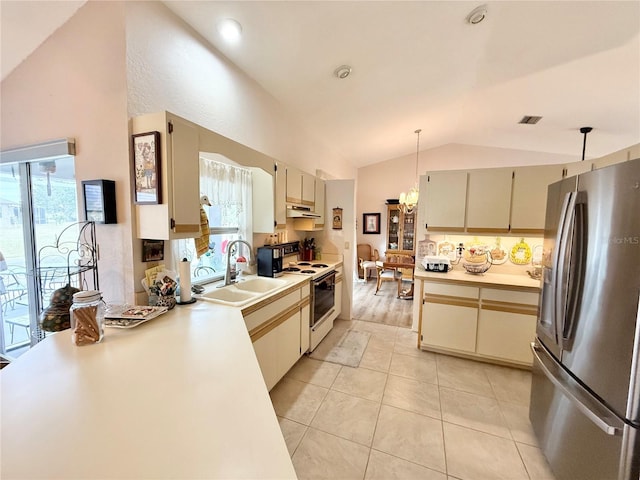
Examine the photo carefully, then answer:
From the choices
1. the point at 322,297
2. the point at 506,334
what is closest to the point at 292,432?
the point at 322,297

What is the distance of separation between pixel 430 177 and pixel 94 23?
3.35m

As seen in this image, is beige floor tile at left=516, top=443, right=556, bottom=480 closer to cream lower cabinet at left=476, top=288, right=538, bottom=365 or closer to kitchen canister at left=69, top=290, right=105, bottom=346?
cream lower cabinet at left=476, top=288, right=538, bottom=365

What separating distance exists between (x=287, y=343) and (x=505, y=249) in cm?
282

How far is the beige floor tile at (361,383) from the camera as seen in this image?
2.29 m

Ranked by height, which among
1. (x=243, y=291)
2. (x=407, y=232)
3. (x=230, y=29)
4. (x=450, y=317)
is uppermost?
(x=230, y=29)

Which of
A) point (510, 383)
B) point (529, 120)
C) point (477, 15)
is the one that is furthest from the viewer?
point (529, 120)

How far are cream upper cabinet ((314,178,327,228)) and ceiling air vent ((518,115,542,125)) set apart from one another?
3414 millimetres

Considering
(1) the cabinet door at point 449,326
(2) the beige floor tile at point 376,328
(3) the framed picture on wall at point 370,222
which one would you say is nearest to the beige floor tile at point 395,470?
(1) the cabinet door at point 449,326

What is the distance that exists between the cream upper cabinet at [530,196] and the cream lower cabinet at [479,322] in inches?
30.7

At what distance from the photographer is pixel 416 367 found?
8.95 ft

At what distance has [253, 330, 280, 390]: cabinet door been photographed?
196cm

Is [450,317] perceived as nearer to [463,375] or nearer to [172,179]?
[463,375]

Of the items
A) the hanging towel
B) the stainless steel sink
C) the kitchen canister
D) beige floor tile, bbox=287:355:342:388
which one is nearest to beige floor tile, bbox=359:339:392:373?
beige floor tile, bbox=287:355:342:388

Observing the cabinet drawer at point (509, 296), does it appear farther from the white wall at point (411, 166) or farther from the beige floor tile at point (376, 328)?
the white wall at point (411, 166)
